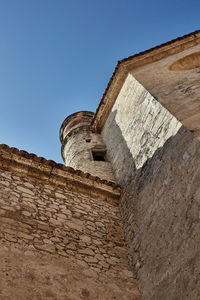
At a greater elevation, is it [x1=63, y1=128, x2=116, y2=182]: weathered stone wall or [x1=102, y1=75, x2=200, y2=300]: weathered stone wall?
[x1=63, y1=128, x2=116, y2=182]: weathered stone wall

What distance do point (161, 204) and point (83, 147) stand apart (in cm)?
613

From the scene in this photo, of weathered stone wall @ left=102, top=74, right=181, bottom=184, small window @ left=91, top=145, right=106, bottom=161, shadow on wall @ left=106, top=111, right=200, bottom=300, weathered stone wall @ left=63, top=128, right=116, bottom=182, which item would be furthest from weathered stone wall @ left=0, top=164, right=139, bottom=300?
small window @ left=91, top=145, right=106, bottom=161

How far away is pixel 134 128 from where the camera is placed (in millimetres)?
7180

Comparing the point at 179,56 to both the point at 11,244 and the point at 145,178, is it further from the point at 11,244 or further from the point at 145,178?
the point at 11,244

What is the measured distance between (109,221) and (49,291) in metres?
2.15

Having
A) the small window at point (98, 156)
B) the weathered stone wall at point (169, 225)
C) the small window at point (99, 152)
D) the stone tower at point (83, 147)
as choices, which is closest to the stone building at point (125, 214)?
the weathered stone wall at point (169, 225)

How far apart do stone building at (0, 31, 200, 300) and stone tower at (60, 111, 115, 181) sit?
94cm

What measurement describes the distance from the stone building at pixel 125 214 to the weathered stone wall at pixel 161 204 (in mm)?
15

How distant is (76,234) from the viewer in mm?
5145

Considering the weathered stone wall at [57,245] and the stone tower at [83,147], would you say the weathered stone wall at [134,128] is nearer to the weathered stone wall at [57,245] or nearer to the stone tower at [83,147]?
the stone tower at [83,147]

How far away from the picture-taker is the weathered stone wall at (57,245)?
4.03 meters

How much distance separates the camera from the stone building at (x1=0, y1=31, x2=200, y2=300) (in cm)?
398

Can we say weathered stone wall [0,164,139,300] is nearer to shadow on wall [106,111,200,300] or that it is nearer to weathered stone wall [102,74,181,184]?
shadow on wall [106,111,200,300]

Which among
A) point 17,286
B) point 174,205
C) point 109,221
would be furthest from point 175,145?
point 17,286
